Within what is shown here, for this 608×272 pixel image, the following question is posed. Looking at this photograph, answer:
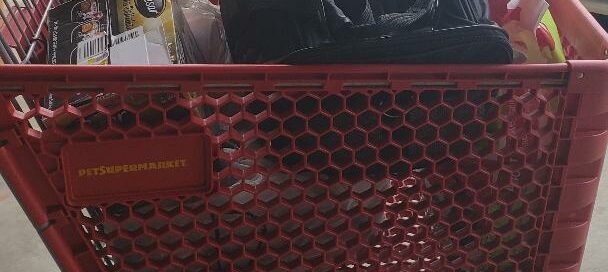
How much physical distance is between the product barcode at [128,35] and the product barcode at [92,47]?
0.01 m

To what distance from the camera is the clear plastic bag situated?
2.70 feet

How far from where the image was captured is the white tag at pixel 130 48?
2.26 feet

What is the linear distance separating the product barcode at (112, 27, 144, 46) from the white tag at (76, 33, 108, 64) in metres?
0.01

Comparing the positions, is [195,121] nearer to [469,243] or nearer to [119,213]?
[119,213]

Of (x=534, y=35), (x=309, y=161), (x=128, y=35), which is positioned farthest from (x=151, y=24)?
(x=534, y=35)

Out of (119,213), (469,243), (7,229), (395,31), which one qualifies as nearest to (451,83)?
(395,31)

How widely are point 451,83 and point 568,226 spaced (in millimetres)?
261

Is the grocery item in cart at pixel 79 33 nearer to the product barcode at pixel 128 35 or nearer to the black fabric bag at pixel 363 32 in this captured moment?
the product barcode at pixel 128 35

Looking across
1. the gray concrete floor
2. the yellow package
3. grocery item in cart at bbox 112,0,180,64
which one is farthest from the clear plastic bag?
the gray concrete floor

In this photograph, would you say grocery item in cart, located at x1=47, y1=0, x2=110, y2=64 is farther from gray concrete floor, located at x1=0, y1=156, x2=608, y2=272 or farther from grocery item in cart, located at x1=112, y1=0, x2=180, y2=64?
gray concrete floor, located at x1=0, y1=156, x2=608, y2=272

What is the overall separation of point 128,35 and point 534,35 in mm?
477

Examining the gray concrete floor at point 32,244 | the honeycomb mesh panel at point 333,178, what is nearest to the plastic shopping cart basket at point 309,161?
the honeycomb mesh panel at point 333,178

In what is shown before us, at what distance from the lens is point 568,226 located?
763mm

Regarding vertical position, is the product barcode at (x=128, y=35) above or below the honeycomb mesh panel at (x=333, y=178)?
above
